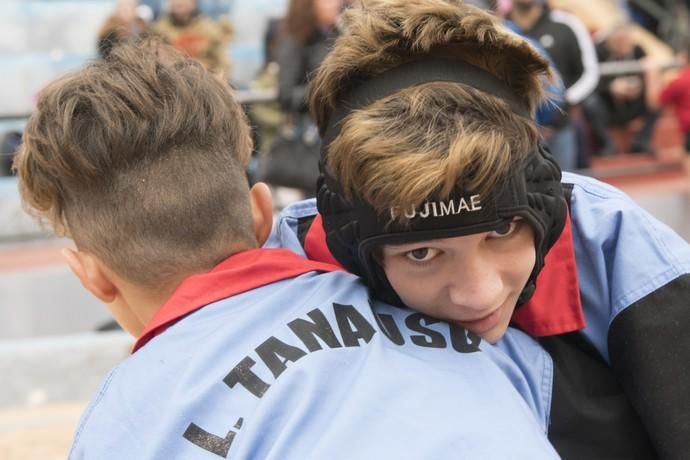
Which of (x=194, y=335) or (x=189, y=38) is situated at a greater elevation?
(x=194, y=335)

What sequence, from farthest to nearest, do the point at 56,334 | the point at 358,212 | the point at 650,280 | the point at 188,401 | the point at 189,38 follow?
the point at 189,38 < the point at 56,334 < the point at 650,280 < the point at 358,212 < the point at 188,401

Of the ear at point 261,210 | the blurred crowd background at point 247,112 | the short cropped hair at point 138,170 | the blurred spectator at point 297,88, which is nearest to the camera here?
the short cropped hair at point 138,170

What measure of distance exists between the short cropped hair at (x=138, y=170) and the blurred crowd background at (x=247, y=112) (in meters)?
0.07

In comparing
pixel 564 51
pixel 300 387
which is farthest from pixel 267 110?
pixel 300 387

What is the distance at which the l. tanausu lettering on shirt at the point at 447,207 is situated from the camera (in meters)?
1.38

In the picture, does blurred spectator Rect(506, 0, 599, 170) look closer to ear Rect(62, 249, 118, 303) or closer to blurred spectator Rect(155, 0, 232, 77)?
blurred spectator Rect(155, 0, 232, 77)

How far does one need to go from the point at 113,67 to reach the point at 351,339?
65cm

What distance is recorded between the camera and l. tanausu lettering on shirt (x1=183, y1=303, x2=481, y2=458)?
1.34 meters

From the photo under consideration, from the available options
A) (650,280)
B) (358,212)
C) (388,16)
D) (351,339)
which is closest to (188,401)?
(351,339)

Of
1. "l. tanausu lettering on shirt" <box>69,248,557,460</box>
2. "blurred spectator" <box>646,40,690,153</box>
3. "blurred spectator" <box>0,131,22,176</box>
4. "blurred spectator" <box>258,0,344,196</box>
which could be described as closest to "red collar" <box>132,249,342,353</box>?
"l. tanausu lettering on shirt" <box>69,248,557,460</box>

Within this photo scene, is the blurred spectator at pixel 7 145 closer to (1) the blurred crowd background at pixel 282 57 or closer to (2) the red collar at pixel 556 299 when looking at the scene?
(1) the blurred crowd background at pixel 282 57

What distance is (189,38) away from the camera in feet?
20.3

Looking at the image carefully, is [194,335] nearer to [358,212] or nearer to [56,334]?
[358,212]

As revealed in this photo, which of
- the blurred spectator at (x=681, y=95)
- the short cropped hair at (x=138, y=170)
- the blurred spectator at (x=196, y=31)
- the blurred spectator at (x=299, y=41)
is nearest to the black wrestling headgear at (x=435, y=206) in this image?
the short cropped hair at (x=138, y=170)
